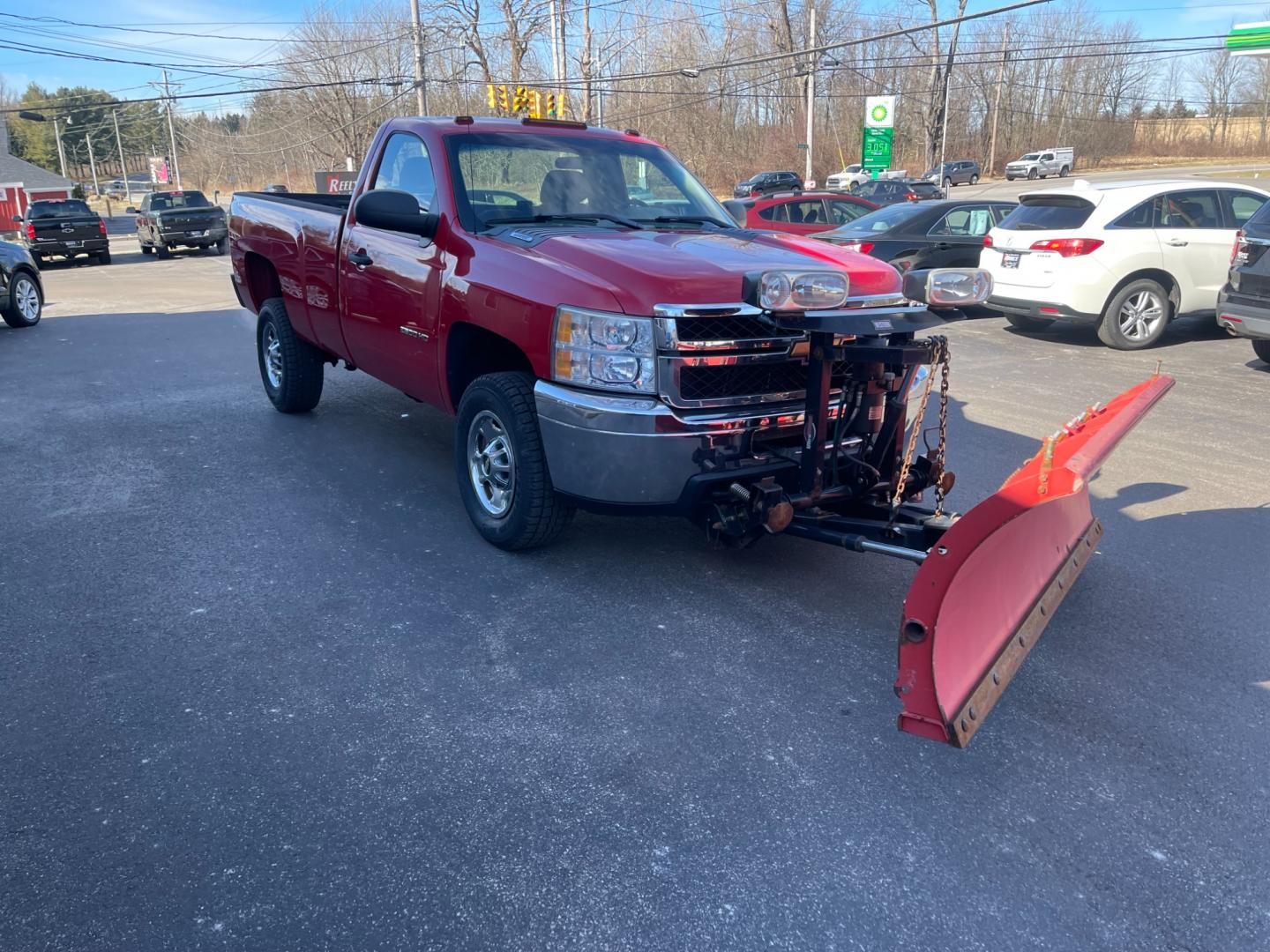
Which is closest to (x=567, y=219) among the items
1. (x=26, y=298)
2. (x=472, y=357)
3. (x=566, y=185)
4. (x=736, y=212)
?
(x=566, y=185)

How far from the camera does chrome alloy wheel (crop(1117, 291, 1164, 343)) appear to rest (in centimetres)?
1055

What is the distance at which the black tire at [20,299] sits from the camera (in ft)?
43.0

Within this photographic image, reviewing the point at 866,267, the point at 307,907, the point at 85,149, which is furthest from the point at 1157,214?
the point at 85,149

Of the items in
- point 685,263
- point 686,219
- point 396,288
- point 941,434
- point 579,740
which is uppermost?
point 686,219

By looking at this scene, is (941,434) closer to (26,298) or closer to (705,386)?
(705,386)

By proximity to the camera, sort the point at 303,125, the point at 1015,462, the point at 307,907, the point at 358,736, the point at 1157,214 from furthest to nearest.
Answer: the point at 303,125
the point at 1157,214
the point at 1015,462
the point at 358,736
the point at 307,907

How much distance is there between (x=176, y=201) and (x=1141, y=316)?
26328mm

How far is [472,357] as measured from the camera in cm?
520

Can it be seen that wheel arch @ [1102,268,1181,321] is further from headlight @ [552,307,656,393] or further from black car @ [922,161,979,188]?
black car @ [922,161,979,188]

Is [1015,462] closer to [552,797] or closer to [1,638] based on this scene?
[552,797]

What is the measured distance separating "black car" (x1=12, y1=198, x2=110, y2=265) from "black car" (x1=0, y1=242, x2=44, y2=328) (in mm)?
13592

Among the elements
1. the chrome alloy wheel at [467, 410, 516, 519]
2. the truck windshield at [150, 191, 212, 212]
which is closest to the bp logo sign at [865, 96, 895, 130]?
the truck windshield at [150, 191, 212, 212]

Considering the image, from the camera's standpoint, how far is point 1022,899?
8.58 ft

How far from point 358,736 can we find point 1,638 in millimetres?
1791
